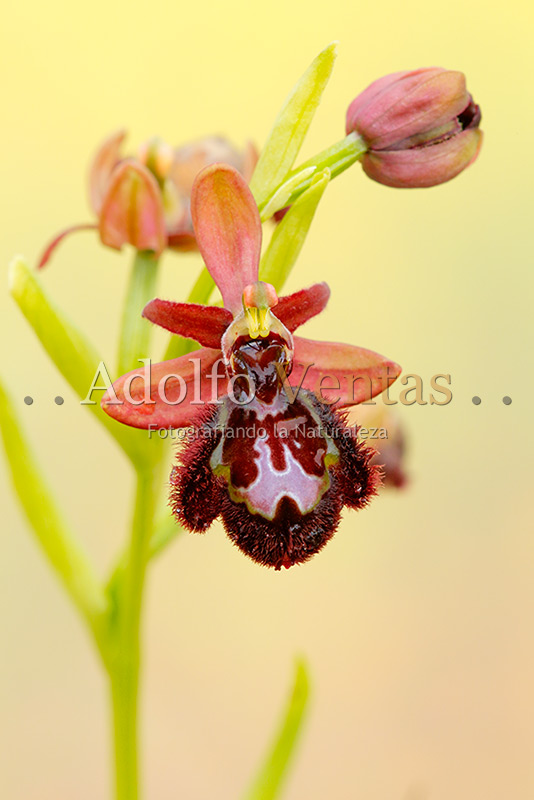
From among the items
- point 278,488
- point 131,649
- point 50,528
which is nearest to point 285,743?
point 131,649

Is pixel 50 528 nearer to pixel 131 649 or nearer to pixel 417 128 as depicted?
pixel 131 649

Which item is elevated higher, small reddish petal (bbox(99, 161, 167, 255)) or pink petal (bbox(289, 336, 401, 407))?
small reddish petal (bbox(99, 161, 167, 255))

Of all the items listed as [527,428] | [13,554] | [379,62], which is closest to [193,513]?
[13,554]

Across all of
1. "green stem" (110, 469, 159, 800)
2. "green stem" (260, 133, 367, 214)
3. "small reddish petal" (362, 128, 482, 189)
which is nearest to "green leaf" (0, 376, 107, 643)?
"green stem" (110, 469, 159, 800)

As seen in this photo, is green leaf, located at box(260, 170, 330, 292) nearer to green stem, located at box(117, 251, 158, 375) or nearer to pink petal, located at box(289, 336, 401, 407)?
pink petal, located at box(289, 336, 401, 407)

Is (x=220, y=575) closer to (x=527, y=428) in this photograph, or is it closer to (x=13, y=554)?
(x=13, y=554)

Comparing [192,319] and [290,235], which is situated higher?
[290,235]

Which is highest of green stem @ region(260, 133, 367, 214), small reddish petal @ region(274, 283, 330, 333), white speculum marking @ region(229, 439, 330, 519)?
green stem @ region(260, 133, 367, 214)
